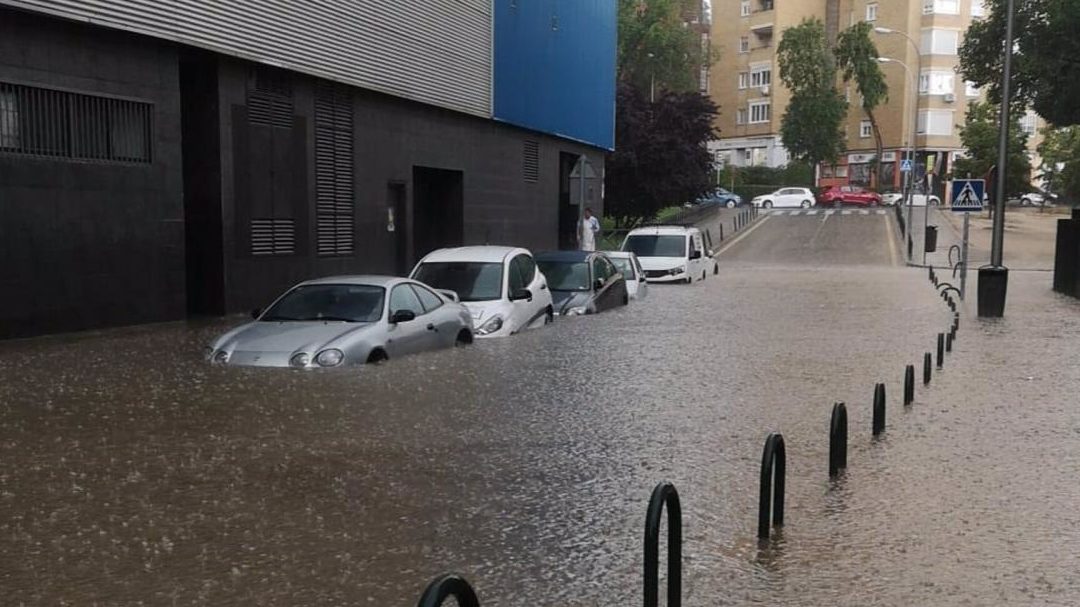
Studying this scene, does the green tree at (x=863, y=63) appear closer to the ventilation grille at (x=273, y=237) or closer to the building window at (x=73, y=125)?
the ventilation grille at (x=273, y=237)

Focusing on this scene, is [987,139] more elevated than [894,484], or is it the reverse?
[987,139]

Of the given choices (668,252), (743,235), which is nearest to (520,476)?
(668,252)

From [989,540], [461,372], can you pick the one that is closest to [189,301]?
[461,372]

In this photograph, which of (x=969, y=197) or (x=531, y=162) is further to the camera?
(x=531, y=162)

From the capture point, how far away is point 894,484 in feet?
23.4

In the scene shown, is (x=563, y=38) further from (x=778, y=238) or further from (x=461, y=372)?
(x=461, y=372)

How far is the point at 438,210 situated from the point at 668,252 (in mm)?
6331

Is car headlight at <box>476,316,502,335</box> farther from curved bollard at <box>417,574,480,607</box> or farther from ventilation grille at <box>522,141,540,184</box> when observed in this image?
ventilation grille at <box>522,141,540,184</box>

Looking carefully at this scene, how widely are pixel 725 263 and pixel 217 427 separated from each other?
32.7m

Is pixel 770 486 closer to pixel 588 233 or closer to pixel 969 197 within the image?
pixel 969 197

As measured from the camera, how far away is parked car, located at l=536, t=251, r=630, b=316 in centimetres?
1777

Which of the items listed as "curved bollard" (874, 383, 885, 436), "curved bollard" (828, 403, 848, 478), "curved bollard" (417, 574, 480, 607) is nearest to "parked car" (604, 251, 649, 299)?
"curved bollard" (874, 383, 885, 436)

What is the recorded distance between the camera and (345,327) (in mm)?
11219

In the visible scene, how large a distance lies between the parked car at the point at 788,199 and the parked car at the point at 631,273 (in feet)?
153
